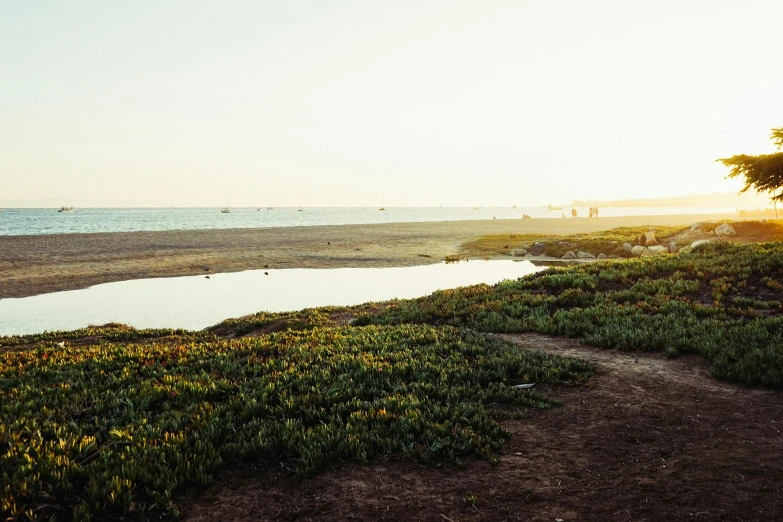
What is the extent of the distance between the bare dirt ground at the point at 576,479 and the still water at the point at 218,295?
12.6 metres

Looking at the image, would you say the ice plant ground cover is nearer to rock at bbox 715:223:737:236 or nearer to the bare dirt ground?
the bare dirt ground

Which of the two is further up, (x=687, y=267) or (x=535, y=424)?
(x=687, y=267)

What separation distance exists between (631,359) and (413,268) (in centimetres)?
2415

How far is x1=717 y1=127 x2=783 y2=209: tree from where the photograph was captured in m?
22.9

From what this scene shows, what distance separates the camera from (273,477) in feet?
18.0

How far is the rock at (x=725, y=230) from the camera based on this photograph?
33844mm

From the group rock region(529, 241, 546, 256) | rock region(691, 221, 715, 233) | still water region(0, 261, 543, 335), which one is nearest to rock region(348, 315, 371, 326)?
still water region(0, 261, 543, 335)

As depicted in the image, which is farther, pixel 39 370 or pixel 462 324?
Answer: pixel 462 324

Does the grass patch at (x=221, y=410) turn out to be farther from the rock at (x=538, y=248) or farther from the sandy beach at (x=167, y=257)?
the rock at (x=538, y=248)

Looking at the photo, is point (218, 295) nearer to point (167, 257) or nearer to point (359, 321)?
point (359, 321)

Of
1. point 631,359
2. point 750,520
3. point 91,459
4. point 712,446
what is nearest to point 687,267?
point 631,359

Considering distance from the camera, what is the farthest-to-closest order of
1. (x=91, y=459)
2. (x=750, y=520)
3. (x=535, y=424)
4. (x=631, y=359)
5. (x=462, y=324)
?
1. (x=462, y=324)
2. (x=631, y=359)
3. (x=535, y=424)
4. (x=91, y=459)
5. (x=750, y=520)

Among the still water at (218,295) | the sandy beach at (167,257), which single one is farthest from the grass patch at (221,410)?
the sandy beach at (167,257)

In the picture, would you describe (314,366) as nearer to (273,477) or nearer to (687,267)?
(273,477)
